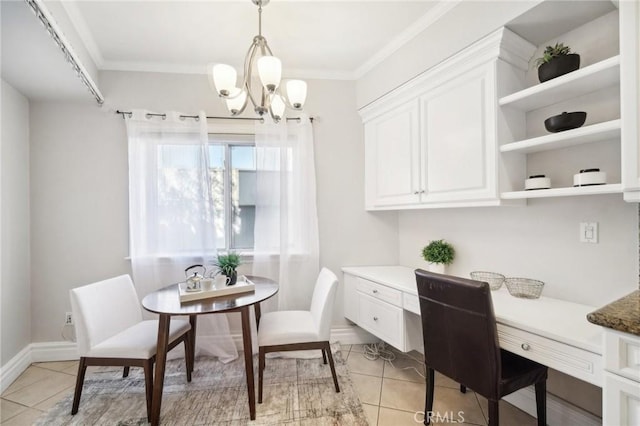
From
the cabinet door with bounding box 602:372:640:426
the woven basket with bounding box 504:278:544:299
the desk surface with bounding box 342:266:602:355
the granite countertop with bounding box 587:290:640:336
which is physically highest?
the granite countertop with bounding box 587:290:640:336

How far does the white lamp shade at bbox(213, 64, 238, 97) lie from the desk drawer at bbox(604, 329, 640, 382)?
1895 millimetres

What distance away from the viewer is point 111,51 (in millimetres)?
2342

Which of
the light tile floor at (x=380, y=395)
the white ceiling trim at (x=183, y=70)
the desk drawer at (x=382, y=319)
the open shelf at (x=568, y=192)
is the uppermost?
the white ceiling trim at (x=183, y=70)

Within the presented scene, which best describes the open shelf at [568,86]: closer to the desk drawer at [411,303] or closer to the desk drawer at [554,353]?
the desk drawer at [554,353]

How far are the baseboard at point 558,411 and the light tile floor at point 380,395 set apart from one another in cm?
6

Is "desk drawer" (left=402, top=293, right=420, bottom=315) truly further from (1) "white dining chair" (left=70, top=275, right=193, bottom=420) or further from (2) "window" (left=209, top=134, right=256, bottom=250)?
(1) "white dining chair" (left=70, top=275, right=193, bottom=420)

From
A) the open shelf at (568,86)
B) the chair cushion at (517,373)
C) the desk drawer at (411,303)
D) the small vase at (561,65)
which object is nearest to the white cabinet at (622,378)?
the chair cushion at (517,373)

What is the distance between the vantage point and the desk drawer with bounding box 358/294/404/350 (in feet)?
6.73

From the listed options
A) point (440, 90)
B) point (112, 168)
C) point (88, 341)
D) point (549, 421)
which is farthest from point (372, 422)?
point (112, 168)

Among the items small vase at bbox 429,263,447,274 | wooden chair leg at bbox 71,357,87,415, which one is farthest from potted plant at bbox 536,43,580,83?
wooden chair leg at bbox 71,357,87,415

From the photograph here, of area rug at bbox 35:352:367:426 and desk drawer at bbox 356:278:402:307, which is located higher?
desk drawer at bbox 356:278:402:307

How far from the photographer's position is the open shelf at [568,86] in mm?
1263

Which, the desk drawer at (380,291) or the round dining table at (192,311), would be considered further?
the desk drawer at (380,291)

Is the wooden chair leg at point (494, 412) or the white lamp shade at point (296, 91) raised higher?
the white lamp shade at point (296, 91)
